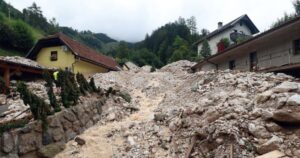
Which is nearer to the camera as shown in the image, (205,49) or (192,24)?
(205,49)

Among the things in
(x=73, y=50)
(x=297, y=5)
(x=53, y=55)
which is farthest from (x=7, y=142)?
(x=297, y=5)

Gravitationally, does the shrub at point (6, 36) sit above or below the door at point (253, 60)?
above

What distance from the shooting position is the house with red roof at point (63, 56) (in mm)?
29844

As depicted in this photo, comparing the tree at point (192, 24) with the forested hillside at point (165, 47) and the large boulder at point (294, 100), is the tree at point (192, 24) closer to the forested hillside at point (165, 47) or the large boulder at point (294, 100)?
the forested hillside at point (165, 47)

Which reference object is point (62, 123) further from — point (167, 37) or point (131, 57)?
point (167, 37)

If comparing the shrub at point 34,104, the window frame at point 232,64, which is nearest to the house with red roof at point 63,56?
the window frame at point 232,64

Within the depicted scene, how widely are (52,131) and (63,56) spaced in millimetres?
18613

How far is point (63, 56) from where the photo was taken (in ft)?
99.6

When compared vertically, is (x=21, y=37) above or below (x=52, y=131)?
above

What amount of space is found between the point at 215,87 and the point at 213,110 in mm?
4468

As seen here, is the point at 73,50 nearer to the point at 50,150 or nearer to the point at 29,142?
the point at 50,150

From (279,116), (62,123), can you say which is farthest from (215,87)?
(62,123)

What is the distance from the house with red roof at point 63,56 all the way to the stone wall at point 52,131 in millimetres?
14205

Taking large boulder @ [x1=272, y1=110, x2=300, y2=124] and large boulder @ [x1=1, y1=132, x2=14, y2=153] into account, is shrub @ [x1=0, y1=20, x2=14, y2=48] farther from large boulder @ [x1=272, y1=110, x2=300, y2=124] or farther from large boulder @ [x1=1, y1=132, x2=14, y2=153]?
large boulder @ [x1=272, y1=110, x2=300, y2=124]
